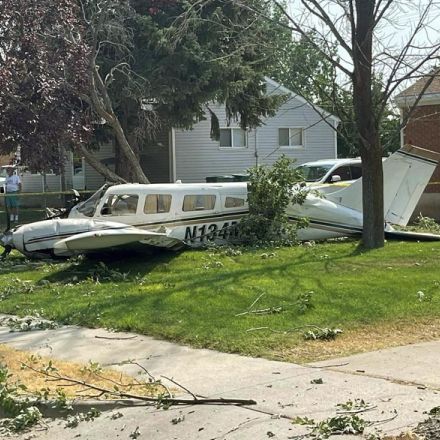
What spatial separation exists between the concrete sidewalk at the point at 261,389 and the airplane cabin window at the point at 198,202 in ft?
24.2

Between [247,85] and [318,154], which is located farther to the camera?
[318,154]

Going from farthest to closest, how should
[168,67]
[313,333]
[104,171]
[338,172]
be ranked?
[168,67] < [338,172] < [104,171] < [313,333]

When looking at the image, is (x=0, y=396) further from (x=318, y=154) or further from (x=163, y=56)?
(x=318, y=154)

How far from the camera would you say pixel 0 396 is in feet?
21.3

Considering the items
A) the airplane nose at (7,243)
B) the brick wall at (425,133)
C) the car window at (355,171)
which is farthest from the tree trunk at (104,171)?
the brick wall at (425,133)

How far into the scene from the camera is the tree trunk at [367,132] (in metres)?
13.4

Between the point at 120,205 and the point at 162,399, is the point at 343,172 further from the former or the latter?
the point at 162,399

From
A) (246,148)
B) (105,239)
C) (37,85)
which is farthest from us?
(246,148)

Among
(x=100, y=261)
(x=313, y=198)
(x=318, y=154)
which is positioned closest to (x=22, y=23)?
(x=100, y=261)

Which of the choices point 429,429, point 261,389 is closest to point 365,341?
point 261,389

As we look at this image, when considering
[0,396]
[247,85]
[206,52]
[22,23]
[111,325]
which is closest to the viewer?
[0,396]

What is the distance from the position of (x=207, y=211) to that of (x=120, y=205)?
1853mm

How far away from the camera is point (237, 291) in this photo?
10445 millimetres

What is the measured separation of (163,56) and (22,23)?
1316 centimetres
